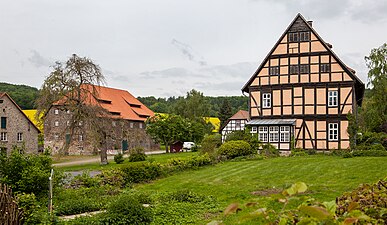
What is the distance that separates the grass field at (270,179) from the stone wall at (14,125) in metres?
26.7

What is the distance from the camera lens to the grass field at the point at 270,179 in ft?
48.3

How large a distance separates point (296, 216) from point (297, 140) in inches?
1306

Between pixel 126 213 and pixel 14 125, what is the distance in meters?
37.4

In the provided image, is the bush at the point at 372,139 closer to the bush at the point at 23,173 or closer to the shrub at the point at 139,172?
the shrub at the point at 139,172

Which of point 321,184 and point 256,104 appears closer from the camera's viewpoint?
point 321,184

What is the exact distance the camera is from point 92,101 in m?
32.9

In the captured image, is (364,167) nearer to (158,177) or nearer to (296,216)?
(158,177)

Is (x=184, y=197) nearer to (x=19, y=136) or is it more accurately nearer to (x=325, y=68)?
(x=325, y=68)

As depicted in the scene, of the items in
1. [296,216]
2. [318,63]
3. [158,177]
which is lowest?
[158,177]

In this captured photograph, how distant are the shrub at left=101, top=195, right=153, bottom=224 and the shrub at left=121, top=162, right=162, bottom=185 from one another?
8520mm

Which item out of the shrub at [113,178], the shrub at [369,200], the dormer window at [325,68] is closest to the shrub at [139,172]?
the shrub at [113,178]

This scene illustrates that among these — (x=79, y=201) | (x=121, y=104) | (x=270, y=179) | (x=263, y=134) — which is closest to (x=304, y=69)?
(x=263, y=134)

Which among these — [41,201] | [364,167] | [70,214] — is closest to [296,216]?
[70,214]

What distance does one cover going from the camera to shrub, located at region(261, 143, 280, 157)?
1273 inches
